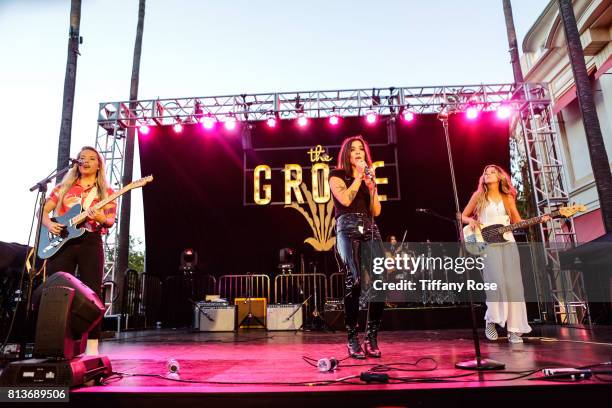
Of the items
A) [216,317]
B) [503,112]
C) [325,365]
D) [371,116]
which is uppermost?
[371,116]

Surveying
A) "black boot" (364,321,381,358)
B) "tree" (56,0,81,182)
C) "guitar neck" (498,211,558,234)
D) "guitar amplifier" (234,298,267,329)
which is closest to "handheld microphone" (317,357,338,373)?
"black boot" (364,321,381,358)

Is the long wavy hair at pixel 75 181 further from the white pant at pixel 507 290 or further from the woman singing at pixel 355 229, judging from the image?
the white pant at pixel 507 290

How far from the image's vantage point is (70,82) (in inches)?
371

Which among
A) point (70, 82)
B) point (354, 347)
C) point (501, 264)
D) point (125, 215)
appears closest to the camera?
point (354, 347)

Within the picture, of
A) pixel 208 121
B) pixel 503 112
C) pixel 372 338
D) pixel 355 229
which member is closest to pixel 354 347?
pixel 372 338

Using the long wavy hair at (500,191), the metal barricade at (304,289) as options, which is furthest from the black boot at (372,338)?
the metal barricade at (304,289)

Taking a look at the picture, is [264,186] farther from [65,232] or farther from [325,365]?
[325,365]

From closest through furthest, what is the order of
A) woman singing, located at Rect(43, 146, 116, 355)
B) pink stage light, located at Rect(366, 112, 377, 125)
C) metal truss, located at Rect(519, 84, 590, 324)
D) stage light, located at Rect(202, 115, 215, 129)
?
1. woman singing, located at Rect(43, 146, 116, 355)
2. metal truss, located at Rect(519, 84, 590, 324)
3. pink stage light, located at Rect(366, 112, 377, 125)
4. stage light, located at Rect(202, 115, 215, 129)

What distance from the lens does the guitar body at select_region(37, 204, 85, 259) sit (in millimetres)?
2938

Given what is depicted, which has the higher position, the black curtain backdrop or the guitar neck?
the black curtain backdrop

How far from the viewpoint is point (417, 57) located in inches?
542

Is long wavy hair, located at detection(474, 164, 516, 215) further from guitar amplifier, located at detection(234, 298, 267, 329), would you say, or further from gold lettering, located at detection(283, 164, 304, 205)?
gold lettering, located at detection(283, 164, 304, 205)

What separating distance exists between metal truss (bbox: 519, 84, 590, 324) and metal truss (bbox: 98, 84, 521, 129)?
66 centimetres

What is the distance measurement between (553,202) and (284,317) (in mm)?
6462
